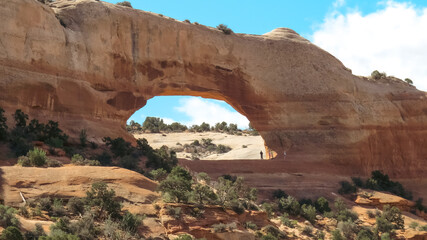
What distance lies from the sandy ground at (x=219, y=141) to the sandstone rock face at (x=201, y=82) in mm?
20059

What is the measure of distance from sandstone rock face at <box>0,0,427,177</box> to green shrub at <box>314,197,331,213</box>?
6.27 meters

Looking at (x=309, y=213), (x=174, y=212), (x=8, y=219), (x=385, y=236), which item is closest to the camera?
(x=8, y=219)

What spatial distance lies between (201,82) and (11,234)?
23823mm

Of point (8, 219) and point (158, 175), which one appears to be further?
point (158, 175)

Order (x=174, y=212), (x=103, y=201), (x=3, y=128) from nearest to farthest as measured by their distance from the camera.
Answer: (x=103, y=201)
(x=174, y=212)
(x=3, y=128)

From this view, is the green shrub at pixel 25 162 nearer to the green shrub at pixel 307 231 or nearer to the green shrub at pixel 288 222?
the green shrub at pixel 288 222

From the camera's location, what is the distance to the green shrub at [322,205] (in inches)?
1173

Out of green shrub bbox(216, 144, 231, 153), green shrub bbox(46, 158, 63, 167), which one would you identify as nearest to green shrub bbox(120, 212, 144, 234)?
green shrub bbox(46, 158, 63, 167)

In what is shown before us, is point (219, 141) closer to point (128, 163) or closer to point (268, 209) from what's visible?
point (268, 209)

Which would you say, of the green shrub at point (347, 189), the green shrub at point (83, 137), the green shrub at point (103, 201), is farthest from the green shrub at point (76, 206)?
the green shrub at point (347, 189)

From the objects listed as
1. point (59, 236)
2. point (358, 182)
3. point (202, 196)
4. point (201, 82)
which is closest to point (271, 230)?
point (202, 196)

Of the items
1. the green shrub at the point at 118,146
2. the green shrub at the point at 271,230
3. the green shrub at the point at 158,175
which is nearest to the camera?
the green shrub at the point at 271,230

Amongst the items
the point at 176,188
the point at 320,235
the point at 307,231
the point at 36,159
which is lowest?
the point at 320,235

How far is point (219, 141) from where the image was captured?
68.9 meters
